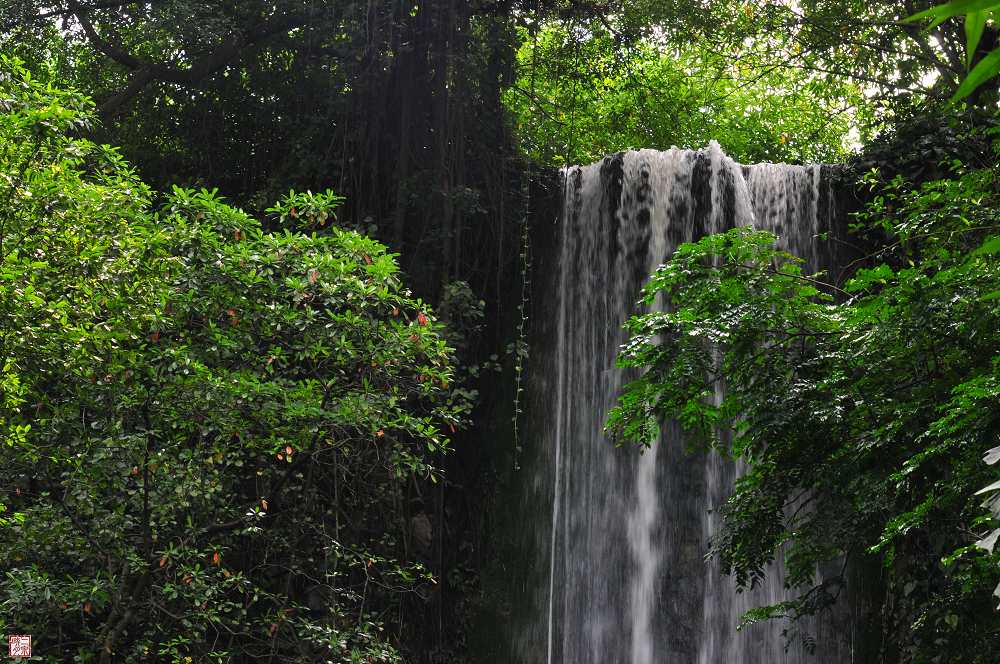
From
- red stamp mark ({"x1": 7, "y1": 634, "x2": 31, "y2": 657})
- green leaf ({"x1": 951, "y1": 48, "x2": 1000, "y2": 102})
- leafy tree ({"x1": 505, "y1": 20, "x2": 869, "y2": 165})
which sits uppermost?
leafy tree ({"x1": 505, "y1": 20, "x2": 869, "y2": 165})

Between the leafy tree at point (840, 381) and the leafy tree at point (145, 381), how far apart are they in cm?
173

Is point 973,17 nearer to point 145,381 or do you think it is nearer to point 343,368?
point 145,381

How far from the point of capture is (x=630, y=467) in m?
11.1

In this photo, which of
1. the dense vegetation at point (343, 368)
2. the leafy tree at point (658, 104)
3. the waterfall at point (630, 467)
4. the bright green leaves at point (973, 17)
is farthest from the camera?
the leafy tree at point (658, 104)

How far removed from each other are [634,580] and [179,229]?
6.20 metres

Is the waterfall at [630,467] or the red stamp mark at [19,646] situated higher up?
the waterfall at [630,467]

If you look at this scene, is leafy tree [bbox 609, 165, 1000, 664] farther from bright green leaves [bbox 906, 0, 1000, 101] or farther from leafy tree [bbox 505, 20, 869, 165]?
leafy tree [bbox 505, 20, 869, 165]

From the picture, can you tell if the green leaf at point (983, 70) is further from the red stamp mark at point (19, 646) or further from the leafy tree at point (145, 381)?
the red stamp mark at point (19, 646)

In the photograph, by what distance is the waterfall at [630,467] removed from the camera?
34.5 ft

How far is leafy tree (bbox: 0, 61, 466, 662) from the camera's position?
5531mm

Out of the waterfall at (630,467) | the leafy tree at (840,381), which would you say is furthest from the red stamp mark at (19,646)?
the waterfall at (630,467)

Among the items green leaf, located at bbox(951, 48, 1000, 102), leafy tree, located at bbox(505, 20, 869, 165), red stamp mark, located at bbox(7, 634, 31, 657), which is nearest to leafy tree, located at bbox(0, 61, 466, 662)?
red stamp mark, located at bbox(7, 634, 31, 657)

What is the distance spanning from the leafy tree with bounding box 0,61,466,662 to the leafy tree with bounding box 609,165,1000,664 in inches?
68.0

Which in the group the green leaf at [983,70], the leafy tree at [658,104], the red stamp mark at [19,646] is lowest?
the red stamp mark at [19,646]
